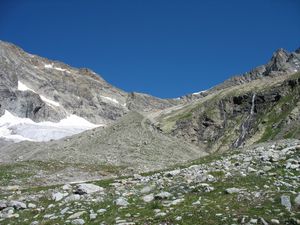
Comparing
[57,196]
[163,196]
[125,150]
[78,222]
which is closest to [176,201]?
[163,196]

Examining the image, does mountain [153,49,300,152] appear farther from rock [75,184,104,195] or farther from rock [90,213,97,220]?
rock [90,213,97,220]

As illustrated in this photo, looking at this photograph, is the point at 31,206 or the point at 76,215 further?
the point at 31,206

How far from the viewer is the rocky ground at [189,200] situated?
1634 centimetres

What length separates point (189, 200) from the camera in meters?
18.9

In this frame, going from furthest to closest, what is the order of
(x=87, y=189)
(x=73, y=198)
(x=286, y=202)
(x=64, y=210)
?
(x=87, y=189) → (x=73, y=198) → (x=64, y=210) → (x=286, y=202)

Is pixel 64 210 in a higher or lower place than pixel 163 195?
lower

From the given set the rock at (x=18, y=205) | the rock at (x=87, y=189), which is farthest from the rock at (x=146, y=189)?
the rock at (x=18, y=205)

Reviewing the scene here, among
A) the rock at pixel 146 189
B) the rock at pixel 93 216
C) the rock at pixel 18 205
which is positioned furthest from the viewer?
the rock at pixel 146 189

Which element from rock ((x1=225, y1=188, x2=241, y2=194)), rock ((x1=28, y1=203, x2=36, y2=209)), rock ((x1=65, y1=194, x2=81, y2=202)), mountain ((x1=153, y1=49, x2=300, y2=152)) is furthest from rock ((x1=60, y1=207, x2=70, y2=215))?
mountain ((x1=153, y1=49, x2=300, y2=152))

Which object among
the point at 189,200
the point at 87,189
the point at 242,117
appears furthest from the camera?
the point at 242,117

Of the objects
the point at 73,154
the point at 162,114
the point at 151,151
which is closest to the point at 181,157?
the point at 151,151

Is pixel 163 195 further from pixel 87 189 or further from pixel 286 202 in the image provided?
pixel 286 202

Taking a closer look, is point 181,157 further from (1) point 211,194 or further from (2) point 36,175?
(1) point 211,194

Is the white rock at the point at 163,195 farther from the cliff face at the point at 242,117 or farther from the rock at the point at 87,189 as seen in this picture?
the cliff face at the point at 242,117
